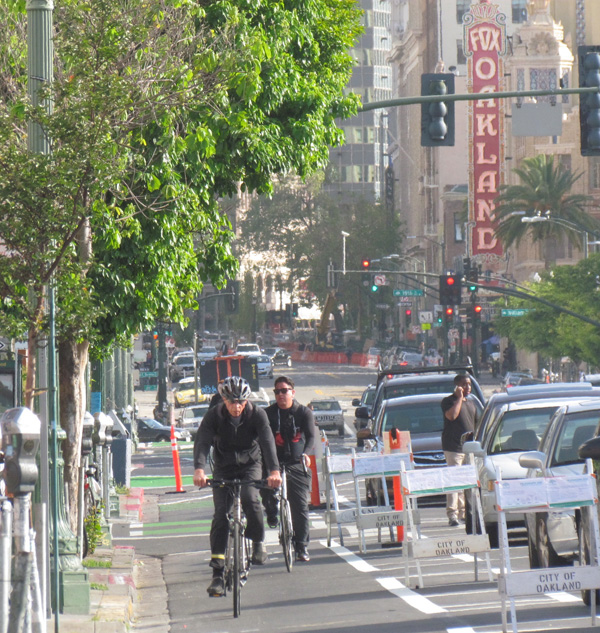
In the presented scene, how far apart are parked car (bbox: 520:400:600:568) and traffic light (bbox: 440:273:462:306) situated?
35.7 metres

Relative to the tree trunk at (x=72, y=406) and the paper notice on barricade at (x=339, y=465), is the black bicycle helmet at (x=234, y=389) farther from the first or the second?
the paper notice on barricade at (x=339, y=465)

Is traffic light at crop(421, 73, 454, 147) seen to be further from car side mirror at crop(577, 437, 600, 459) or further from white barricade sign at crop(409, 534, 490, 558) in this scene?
car side mirror at crop(577, 437, 600, 459)

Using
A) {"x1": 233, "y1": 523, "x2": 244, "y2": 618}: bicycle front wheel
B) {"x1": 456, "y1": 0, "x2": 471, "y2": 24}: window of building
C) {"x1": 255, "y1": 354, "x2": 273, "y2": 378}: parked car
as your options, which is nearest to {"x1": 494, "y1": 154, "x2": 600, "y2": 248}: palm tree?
{"x1": 255, "y1": 354, "x2": 273, "y2": 378}: parked car

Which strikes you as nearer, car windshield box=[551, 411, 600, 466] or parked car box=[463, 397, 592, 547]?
car windshield box=[551, 411, 600, 466]

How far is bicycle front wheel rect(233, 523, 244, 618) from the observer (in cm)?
1030

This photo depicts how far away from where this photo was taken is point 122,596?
1137 cm

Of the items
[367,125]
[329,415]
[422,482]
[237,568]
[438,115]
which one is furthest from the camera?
[367,125]

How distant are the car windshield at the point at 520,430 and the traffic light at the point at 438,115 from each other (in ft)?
17.2

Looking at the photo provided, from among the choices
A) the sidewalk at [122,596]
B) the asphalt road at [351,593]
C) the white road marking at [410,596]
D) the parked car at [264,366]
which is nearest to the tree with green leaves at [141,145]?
the sidewalk at [122,596]

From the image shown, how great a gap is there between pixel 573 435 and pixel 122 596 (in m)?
4.16

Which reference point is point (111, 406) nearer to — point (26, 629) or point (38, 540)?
point (38, 540)

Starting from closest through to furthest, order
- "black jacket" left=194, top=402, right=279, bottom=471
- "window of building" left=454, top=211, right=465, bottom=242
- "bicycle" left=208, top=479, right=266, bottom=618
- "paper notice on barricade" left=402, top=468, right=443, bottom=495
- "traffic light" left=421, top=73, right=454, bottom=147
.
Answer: "bicycle" left=208, top=479, right=266, bottom=618
"black jacket" left=194, top=402, right=279, bottom=471
"paper notice on barricade" left=402, top=468, right=443, bottom=495
"traffic light" left=421, top=73, right=454, bottom=147
"window of building" left=454, top=211, right=465, bottom=242

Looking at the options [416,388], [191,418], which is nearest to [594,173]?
[191,418]

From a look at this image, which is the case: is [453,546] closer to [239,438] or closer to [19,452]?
[239,438]
